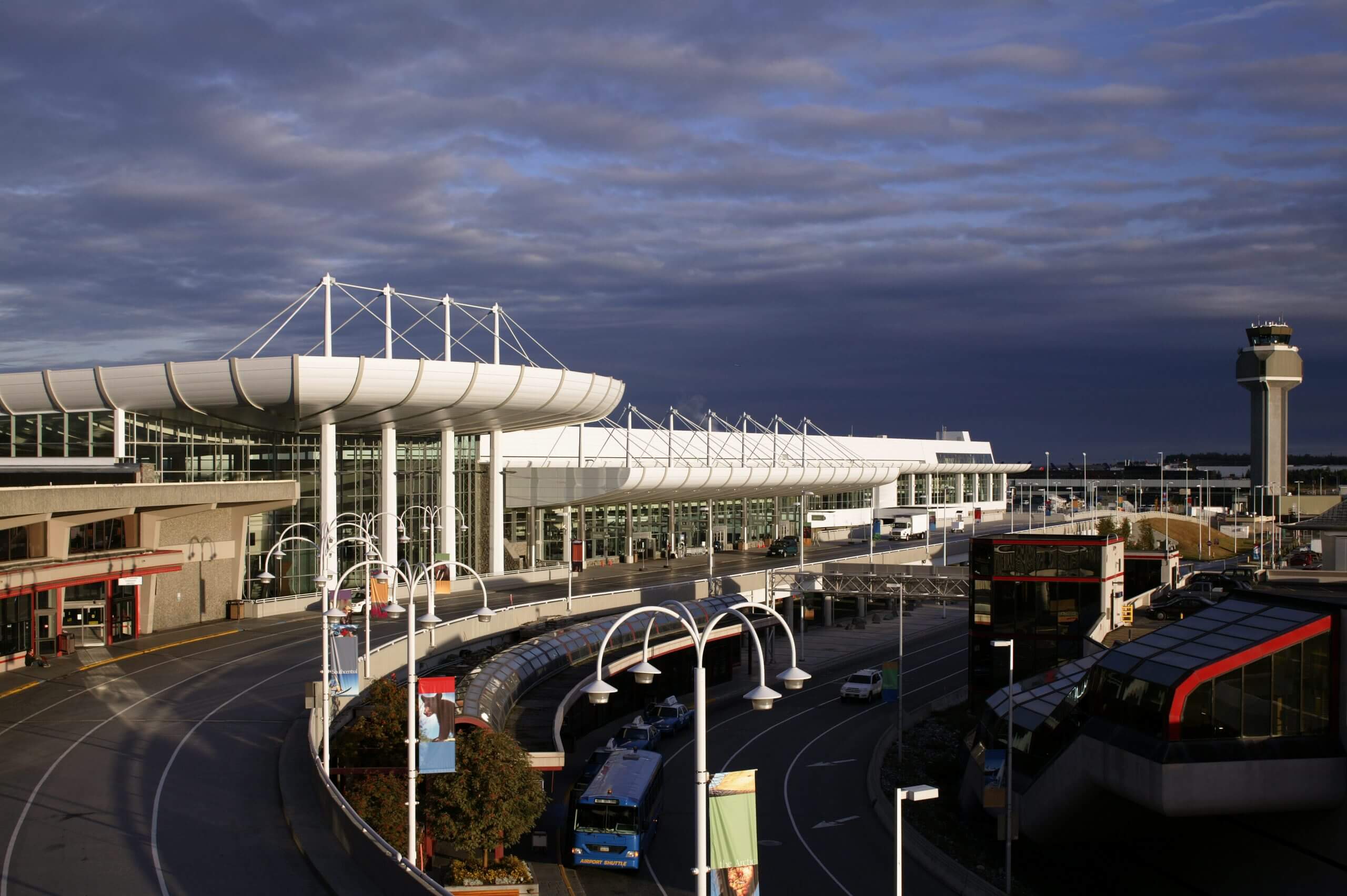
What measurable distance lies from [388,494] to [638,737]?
2686 centimetres

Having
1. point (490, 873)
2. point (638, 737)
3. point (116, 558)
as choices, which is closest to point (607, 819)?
point (490, 873)

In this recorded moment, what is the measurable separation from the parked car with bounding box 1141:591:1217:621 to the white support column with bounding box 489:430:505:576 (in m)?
38.6

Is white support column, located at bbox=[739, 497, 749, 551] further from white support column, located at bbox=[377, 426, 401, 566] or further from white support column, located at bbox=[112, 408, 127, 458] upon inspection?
white support column, located at bbox=[112, 408, 127, 458]

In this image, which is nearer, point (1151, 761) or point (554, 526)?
point (1151, 761)

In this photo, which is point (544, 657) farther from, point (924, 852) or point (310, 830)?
point (310, 830)

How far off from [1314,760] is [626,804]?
16.1 m

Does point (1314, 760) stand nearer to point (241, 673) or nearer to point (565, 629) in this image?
point (565, 629)

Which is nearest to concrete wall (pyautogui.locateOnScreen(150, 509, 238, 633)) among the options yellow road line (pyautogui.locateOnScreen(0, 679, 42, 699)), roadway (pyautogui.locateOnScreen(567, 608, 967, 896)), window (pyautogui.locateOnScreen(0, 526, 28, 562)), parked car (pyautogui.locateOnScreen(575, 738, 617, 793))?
window (pyautogui.locateOnScreen(0, 526, 28, 562))

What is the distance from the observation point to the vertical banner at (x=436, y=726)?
68.2 feet

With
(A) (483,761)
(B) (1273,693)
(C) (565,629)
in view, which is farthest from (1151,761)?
(C) (565,629)

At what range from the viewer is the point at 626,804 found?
96.3ft

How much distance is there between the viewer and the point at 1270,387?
561 ft

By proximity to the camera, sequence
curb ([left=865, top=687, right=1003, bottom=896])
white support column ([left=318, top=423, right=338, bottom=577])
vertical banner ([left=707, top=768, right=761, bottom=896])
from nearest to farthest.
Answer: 1. vertical banner ([left=707, top=768, right=761, bottom=896])
2. curb ([left=865, top=687, right=1003, bottom=896])
3. white support column ([left=318, top=423, right=338, bottom=577])

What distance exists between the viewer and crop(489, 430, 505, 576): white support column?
7319 cm
